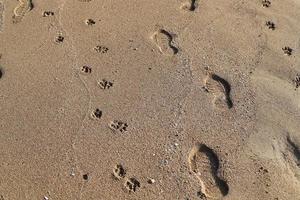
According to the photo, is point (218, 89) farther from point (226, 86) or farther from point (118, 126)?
point (118, 126)

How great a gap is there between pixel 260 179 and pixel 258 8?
9.96 ft

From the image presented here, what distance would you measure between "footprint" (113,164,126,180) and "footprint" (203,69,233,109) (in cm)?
153

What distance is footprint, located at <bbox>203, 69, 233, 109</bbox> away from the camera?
20.7ft

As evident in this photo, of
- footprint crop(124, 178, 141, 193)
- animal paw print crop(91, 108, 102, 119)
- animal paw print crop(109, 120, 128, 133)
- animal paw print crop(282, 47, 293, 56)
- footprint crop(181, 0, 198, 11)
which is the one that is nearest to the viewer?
footprint crop(124, 178, 141, 193)

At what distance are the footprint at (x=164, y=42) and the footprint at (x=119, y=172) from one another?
1.94m

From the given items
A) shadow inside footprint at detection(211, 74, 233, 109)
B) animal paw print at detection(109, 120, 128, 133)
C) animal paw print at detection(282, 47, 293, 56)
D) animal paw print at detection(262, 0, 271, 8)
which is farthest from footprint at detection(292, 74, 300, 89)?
animal paw print at detection(109, 120, 128, 133)

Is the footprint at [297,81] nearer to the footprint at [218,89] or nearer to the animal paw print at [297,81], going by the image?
the animal paw print at [297,81]

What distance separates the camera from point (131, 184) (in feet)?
18.0

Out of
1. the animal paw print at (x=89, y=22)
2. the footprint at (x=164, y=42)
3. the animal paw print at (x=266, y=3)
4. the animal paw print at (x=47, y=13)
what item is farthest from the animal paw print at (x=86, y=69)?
the animal paw print at (x=266, y=3)

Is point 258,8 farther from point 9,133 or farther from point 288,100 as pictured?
point 9,133

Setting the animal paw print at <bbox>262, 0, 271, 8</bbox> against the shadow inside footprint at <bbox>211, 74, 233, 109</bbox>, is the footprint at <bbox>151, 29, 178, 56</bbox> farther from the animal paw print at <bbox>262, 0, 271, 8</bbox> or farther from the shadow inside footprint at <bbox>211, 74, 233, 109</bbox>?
the animal paw print at <bbox>262, 0, 271, 8</bbox>

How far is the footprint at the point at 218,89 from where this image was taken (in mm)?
6309

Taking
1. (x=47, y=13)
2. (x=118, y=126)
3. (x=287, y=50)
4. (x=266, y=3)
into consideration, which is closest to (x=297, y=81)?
(x=287, y=50)

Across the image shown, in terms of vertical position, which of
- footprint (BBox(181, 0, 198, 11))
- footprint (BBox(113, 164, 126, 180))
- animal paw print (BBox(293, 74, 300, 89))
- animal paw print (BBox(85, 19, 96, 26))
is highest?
animal paw print (BBox(293, 74, 300, 89))
